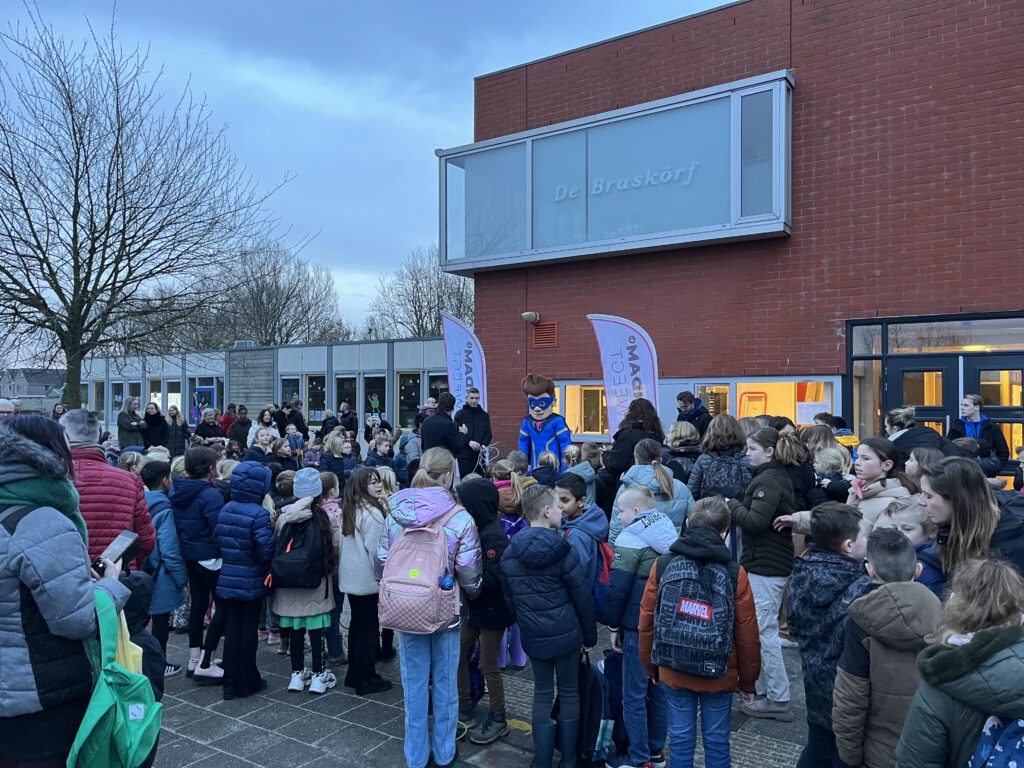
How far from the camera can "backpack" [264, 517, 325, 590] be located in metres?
5.18

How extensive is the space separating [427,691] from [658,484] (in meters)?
2.20

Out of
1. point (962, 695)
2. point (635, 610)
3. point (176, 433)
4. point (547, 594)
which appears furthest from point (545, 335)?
point (962, 695)

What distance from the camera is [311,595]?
5375 mm

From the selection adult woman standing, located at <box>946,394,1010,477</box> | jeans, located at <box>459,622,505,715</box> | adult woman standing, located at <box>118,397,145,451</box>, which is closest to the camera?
jeans, located at <box>459,622,505,715</box>

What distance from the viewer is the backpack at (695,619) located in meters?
3.54

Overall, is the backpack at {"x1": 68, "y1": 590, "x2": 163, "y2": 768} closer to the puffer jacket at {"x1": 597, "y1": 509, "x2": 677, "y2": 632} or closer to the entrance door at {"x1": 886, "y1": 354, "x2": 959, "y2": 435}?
the puffer jacket at {"x1": 597, "y1": 509, "x2": 677, "y2": 632}

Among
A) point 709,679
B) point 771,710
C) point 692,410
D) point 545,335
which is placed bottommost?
point 771,710

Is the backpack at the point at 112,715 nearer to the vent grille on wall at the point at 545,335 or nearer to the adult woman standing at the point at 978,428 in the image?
the adult woman standing at the point at 978,428

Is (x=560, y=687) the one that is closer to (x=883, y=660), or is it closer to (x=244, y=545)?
(x=883, y=660)

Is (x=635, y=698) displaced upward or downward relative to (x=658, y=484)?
downward

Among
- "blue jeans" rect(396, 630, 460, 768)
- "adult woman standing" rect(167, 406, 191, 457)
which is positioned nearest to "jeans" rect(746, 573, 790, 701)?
"blue jeans" rect(396, 630, 460, 768)

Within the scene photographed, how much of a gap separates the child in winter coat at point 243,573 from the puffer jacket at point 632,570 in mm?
2606

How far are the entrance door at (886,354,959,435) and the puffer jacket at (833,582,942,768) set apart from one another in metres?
8.57

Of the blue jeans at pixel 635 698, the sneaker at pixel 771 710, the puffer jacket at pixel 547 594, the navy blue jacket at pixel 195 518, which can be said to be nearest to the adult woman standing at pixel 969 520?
the blue jeans at pixel 635 698
